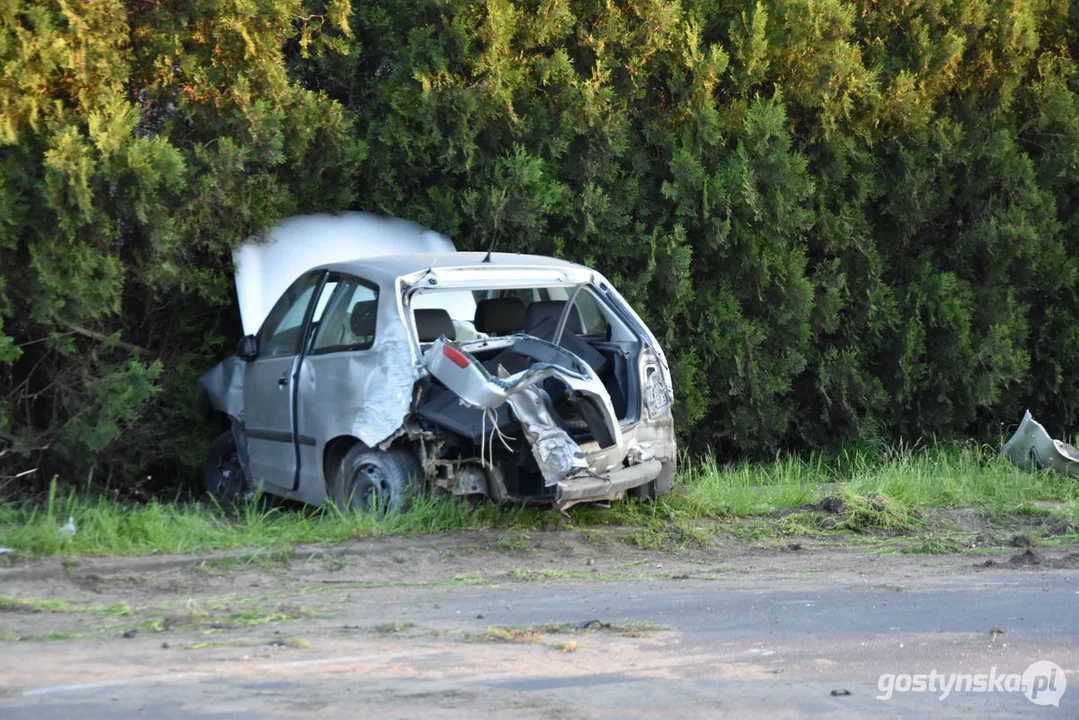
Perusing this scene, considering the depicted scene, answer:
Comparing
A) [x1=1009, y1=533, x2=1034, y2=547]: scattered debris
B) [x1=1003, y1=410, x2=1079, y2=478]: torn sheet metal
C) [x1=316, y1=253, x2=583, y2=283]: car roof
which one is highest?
[x1=316, y1=253, x2=583, y2=283]: car roof

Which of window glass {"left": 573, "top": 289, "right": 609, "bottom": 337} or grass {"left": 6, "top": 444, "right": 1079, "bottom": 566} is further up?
window glass {"left": 573, "top": 289, "right": 609, "bottom": 337}

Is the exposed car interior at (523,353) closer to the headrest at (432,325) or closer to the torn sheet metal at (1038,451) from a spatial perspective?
the headrest at (432,325)

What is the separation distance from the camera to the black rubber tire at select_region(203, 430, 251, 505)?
963 centimetres

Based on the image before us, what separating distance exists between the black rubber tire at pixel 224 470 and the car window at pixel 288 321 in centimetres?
101

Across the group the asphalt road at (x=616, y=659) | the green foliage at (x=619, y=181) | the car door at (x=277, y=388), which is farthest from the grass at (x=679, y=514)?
the asphalt road at (x=616, y=659)

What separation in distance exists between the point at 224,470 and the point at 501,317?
254 centimetres

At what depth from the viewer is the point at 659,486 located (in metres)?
8.64

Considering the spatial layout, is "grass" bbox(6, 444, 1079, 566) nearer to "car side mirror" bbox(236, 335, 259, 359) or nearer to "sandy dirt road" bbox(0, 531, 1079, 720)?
"sandy dirt road" bbox(0, 531, 1079, 720)

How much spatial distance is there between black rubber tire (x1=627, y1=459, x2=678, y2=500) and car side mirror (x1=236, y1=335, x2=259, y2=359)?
2834mm

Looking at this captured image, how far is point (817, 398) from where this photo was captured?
38.8ft

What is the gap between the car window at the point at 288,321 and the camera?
873 centimetres

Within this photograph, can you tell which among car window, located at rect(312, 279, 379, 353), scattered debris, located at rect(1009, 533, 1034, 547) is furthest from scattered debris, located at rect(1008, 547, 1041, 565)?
car window, located at rect(312, 279, 379, 353)

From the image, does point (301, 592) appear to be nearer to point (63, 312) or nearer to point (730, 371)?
point (63, 312)

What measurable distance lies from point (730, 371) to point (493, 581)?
4739 mm
